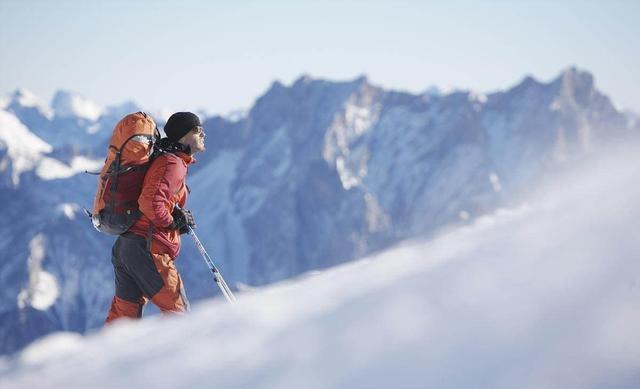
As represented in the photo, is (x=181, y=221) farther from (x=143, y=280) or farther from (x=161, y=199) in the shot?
(x=143, y=280)

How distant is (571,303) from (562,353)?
22 cm

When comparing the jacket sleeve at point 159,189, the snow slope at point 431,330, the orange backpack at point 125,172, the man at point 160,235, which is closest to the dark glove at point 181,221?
the man at point 160,235

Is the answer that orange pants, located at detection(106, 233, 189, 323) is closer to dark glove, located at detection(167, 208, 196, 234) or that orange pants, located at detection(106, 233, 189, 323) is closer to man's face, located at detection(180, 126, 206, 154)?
dark glove, located at detection(167, 208, 196, 234)

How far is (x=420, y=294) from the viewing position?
2.36m

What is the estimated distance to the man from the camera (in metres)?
5.98

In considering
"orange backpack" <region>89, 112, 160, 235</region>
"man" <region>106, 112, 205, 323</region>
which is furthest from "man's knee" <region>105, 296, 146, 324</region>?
"orange backpack" <region>89, 112, 160, 235</region>

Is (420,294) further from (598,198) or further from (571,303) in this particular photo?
(598,198)

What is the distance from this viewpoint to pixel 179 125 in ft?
21.2

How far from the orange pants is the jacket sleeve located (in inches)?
11.9

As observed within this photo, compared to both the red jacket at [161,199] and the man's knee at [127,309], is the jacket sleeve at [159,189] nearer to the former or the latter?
the red jacket at [161,199]

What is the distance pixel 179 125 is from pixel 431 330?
471 centimetres

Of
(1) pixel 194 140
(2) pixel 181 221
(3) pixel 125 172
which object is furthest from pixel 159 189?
(1) pixel 194 140

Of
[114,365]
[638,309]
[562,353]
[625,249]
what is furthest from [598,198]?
[114,365]

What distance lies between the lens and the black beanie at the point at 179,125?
646 centimetres
